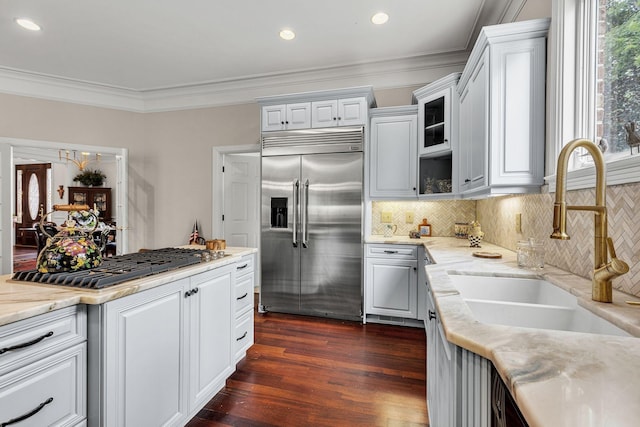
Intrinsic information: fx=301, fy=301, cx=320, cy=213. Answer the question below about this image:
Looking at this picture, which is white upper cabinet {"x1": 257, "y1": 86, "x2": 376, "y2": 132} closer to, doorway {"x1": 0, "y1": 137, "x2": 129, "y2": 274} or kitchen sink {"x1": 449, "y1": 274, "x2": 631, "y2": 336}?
kitchen sink {"x1": 449, "y1": 274, "x2": 631, "y2": 336}

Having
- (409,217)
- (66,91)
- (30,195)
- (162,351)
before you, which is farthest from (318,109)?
(30,195)

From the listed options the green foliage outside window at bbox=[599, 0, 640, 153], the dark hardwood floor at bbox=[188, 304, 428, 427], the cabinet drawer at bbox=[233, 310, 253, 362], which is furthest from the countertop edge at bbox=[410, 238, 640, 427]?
the cabinet drawer at bbox=[233, 310, 253, 362]

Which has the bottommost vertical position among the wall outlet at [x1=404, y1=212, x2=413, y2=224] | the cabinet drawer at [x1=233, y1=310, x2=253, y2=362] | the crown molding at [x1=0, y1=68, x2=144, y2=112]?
the cabinet drawer at [x1=233, y1=310, x2=253, y2=362]

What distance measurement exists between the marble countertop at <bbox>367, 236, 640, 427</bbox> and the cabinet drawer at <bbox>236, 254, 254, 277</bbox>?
5.22 feet

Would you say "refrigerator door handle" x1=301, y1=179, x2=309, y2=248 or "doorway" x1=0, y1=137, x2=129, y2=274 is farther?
"doorway" x1=0, y1=137, x2=129, y2=274

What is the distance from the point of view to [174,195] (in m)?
4.55

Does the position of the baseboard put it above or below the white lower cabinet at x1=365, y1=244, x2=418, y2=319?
below

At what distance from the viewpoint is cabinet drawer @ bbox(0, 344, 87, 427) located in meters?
0.98

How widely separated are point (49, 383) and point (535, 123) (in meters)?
2.70

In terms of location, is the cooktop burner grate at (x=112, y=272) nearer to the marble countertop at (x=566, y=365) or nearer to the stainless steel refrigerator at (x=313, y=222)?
the marble countertop at (x=566, y=365)

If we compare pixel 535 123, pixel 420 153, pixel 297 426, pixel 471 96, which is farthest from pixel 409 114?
pixel 297 426

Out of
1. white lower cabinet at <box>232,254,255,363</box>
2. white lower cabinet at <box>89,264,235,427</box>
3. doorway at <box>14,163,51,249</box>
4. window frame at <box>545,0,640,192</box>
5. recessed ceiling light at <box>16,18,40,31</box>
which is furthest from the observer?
doorway at <box>14,163,51,249</box>

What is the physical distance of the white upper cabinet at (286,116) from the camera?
11.3 feet

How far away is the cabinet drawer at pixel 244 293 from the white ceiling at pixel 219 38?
92.0 inches
